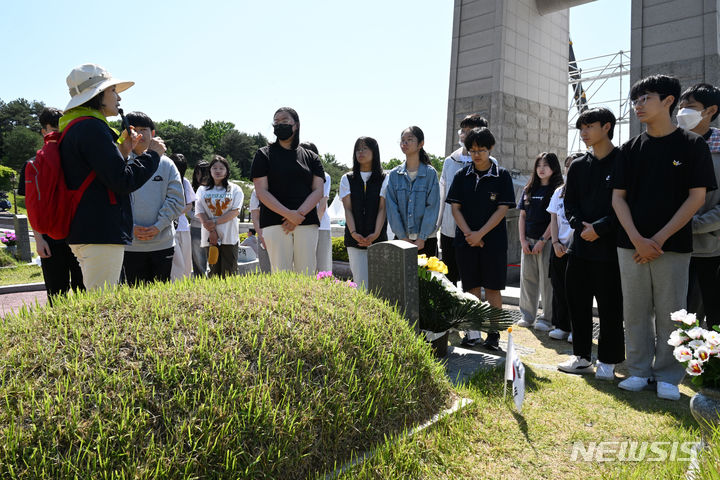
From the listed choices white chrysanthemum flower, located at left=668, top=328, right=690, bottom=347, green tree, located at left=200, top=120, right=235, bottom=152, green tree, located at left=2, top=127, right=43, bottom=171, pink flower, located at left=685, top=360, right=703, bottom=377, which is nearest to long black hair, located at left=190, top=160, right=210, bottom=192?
white chrysanthemum flower, located at left=668, top=328, right=690, bottom=347

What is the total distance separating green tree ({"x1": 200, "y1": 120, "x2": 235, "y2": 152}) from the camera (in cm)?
8447

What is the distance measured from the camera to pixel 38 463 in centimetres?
167

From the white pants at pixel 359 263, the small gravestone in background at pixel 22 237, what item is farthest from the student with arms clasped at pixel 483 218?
the small gravestone in background at pixel 22 237

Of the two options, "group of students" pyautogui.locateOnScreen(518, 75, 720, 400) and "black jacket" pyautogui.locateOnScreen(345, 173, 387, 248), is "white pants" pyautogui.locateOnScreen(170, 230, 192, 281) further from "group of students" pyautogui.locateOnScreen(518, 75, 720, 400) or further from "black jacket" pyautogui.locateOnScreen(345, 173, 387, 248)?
"group of students" pyautogui.locateOnScreen(518, 75, 720, 400)

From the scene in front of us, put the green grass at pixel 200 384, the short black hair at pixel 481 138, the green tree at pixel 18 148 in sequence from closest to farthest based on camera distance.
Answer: the green grass at pixel 200 384
the short black hair at pixel 481 138
the green tree at pixel 18 148

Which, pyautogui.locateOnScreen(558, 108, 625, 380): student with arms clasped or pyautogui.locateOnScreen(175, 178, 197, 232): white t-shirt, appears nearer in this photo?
pyautogui.locateOnScreen(558, 108, 625, 380): student with arms clasped

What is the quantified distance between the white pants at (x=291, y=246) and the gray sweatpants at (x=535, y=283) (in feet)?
8.95

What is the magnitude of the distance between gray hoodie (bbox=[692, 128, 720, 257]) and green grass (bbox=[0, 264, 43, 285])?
1087cm

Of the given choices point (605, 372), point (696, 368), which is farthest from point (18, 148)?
point (696, 368)

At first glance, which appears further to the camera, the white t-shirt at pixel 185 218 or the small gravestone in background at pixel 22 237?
the small gravestone in background at pixel 22 237

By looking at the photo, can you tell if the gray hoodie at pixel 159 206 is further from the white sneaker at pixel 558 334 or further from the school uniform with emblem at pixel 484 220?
the white sneaker at pixel 558 334

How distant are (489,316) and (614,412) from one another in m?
1.28

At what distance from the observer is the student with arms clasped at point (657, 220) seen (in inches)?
129

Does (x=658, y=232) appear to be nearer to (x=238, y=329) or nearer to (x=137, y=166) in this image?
(x=238, y=329)
